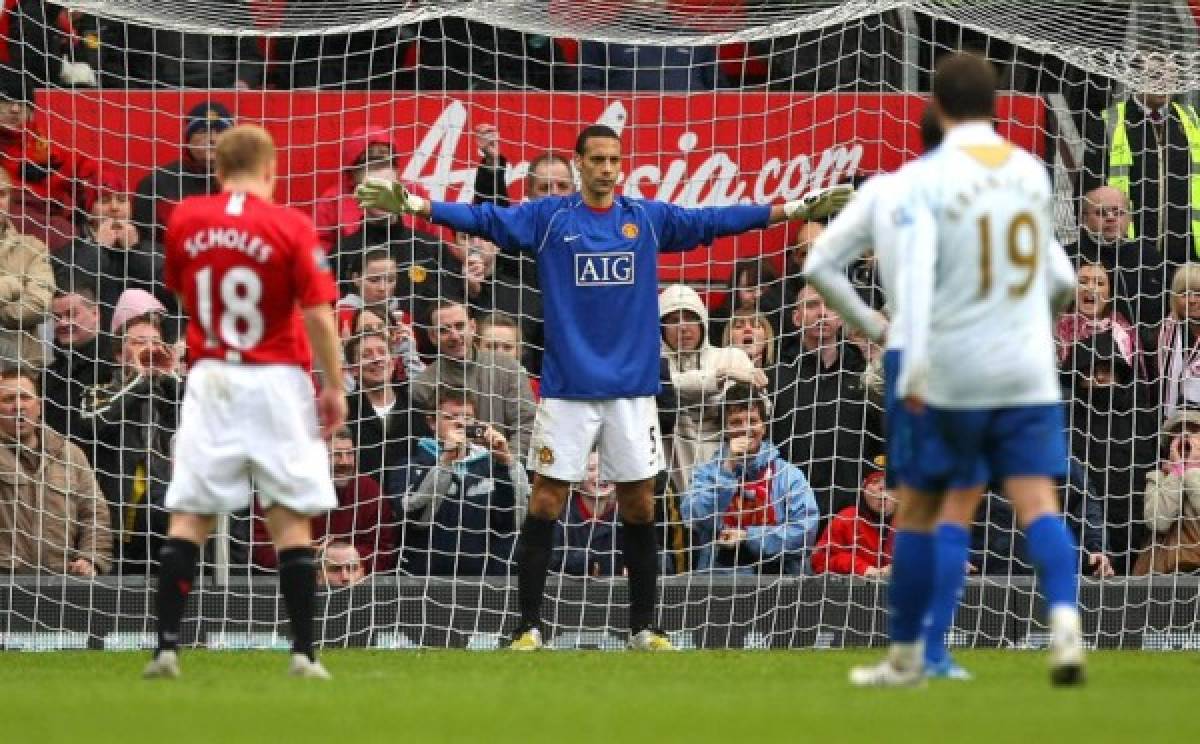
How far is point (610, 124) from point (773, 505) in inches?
95.3

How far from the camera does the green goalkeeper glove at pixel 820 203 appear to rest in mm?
11375

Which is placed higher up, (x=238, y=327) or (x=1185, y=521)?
(x=238, y=327)

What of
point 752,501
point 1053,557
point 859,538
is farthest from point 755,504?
point 1053,557

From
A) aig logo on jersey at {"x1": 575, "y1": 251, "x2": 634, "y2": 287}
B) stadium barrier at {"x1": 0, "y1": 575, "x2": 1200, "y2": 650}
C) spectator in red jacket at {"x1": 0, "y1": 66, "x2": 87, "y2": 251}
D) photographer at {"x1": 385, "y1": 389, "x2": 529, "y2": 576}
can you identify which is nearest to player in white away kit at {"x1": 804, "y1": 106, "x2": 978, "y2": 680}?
aig logo on jersey at {"x1": 575, "y1": 251, "x2": 634, "y2": 287}

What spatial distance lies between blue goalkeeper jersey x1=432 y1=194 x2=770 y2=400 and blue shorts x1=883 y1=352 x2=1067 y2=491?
3.28m

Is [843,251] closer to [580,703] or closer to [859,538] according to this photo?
[580,703]

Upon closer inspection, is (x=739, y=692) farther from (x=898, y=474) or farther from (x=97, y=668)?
(x=97, y=668)

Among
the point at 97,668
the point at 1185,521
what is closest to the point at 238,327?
the point at 97,668

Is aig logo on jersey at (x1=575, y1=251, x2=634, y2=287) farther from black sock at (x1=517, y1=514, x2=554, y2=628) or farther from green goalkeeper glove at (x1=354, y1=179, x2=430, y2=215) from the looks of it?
black sock at (x1=517, y1=514, x2=554, y2=628)

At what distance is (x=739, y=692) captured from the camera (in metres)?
8.77

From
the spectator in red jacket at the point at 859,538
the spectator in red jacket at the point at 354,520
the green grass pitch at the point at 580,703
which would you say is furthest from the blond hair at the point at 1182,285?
the spectator in red jacket at the point at 354,520

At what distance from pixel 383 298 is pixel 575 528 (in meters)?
1.65

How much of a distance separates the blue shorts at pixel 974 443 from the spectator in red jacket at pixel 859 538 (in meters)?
4.86

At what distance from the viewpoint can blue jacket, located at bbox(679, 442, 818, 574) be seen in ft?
43.3
